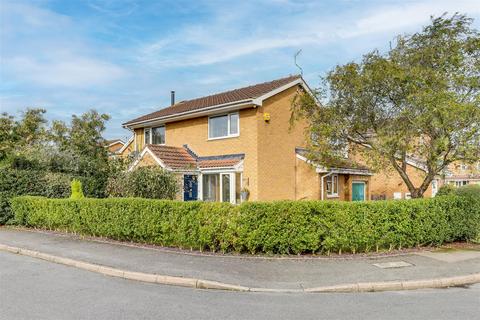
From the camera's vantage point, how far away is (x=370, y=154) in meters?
13.5

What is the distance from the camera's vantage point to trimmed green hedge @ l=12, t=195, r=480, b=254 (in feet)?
33.2

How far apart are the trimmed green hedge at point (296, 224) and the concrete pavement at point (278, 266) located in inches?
20.4

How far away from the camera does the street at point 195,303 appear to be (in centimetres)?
590

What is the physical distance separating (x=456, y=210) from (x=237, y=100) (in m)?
10.3

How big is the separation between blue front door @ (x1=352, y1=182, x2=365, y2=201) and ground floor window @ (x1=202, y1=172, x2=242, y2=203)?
24.8 ft

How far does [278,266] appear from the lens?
920 cm

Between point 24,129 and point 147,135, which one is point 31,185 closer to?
point 147,135

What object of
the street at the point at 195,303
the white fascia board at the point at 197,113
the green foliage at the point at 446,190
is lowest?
the street at the point at 195,303

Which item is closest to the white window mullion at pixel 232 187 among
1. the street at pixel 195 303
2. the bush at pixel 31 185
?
the bush at pixel 31 185

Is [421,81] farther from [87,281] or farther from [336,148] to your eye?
[87,281]

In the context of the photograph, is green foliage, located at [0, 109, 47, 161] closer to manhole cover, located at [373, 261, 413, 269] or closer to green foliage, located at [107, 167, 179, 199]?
green foliage, located at [107, 167, 179, 199]

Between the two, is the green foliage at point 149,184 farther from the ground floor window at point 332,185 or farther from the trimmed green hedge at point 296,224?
the ground floor window at point 332,185

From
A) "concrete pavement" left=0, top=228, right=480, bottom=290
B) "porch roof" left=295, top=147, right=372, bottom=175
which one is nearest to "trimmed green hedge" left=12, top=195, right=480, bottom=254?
"concrete pavement" left=0, top=228, right=480, bottom=290

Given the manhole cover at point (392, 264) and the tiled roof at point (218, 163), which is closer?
the manhole cover at point (392, 264)
